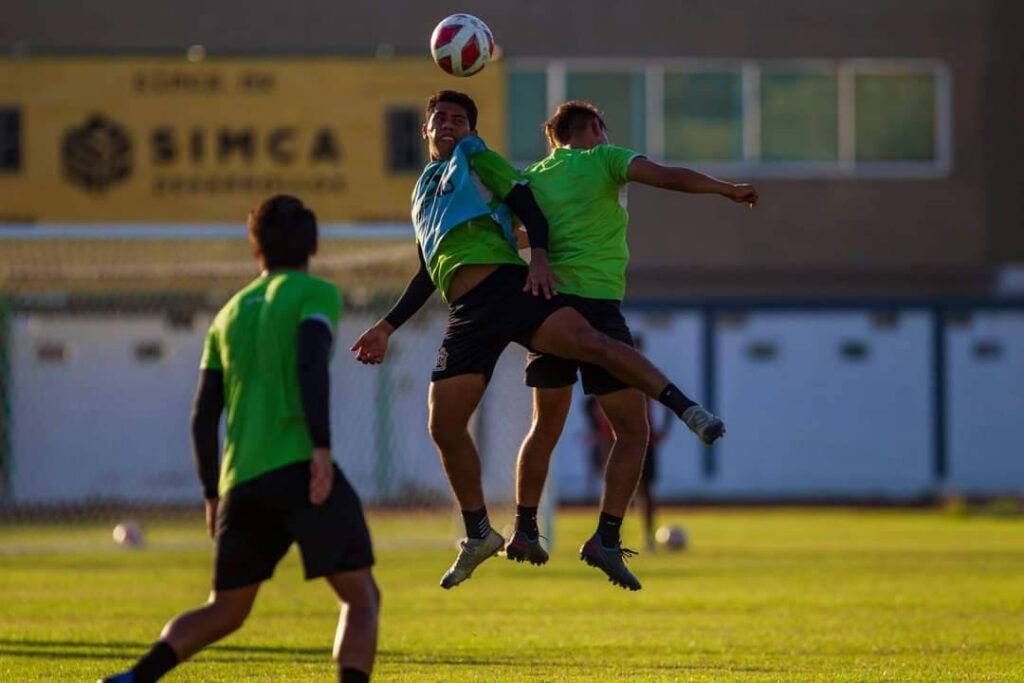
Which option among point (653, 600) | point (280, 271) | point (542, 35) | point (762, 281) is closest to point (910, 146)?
point (762, 281)

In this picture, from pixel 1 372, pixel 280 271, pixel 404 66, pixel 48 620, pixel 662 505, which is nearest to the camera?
pixel 280 271

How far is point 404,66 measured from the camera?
2434cm

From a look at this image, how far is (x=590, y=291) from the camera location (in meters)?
10.7

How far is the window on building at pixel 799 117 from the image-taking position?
123 ft

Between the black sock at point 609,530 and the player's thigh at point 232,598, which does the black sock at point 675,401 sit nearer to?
the black sock at point 609,530

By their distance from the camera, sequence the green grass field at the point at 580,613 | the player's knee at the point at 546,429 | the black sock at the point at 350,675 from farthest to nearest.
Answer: the green grass field at the point at 580,613 < the player's knee at the point at 546,429 < the black sock at the point at 350,675

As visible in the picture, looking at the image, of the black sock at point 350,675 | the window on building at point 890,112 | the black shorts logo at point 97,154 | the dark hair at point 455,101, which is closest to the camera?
the black sock at point 350,675

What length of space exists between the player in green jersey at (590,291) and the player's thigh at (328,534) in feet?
9.41

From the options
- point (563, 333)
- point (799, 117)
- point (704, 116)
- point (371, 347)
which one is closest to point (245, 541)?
point (371, 347)

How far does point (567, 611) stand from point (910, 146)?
23.7m

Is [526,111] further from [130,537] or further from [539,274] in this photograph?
[539,274]

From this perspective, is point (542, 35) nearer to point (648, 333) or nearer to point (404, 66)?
point (648, 333)

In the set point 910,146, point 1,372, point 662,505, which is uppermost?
point 910,146

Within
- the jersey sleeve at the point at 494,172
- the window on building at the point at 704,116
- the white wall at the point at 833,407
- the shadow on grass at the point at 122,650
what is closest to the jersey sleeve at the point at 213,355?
the jersey sleeve at the point at 494,172
